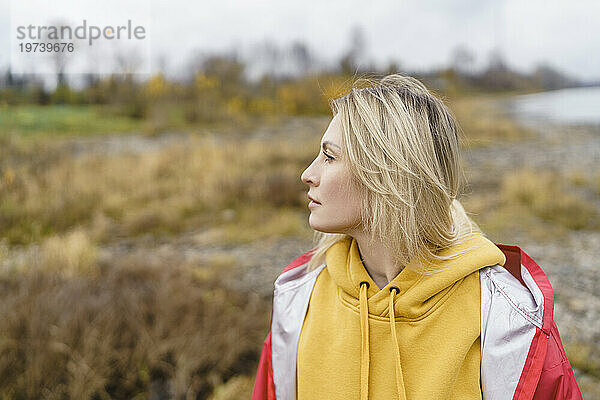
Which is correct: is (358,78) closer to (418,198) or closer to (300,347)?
(418,198)

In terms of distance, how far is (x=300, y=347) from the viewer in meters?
1.45

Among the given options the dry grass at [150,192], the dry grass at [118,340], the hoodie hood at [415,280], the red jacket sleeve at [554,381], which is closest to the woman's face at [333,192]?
the hoodie hood at [415,280]

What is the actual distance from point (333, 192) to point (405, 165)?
0.63 ft

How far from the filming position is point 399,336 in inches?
51.8

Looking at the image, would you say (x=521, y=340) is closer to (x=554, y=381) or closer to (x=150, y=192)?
(x=554, y=381)

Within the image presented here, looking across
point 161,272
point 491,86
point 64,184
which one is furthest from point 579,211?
point 491,86

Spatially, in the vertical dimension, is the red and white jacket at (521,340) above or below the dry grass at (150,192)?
above

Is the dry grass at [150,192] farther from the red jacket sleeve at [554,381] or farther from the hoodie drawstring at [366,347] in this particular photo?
the red jacket sleeve at [554,381]

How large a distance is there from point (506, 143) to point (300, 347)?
32.2ft

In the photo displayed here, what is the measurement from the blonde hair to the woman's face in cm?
2

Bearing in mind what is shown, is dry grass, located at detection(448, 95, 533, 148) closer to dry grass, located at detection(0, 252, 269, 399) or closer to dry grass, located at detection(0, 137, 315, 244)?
dry grass, located at detection(0, 137, 315, 244)

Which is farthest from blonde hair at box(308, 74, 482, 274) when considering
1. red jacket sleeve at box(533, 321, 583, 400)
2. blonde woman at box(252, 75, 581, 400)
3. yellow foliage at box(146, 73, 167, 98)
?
yellow foliage at box(146, 73, 167, 98)

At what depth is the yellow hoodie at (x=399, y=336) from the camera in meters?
1.25

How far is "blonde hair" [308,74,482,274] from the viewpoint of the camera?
1.27m
